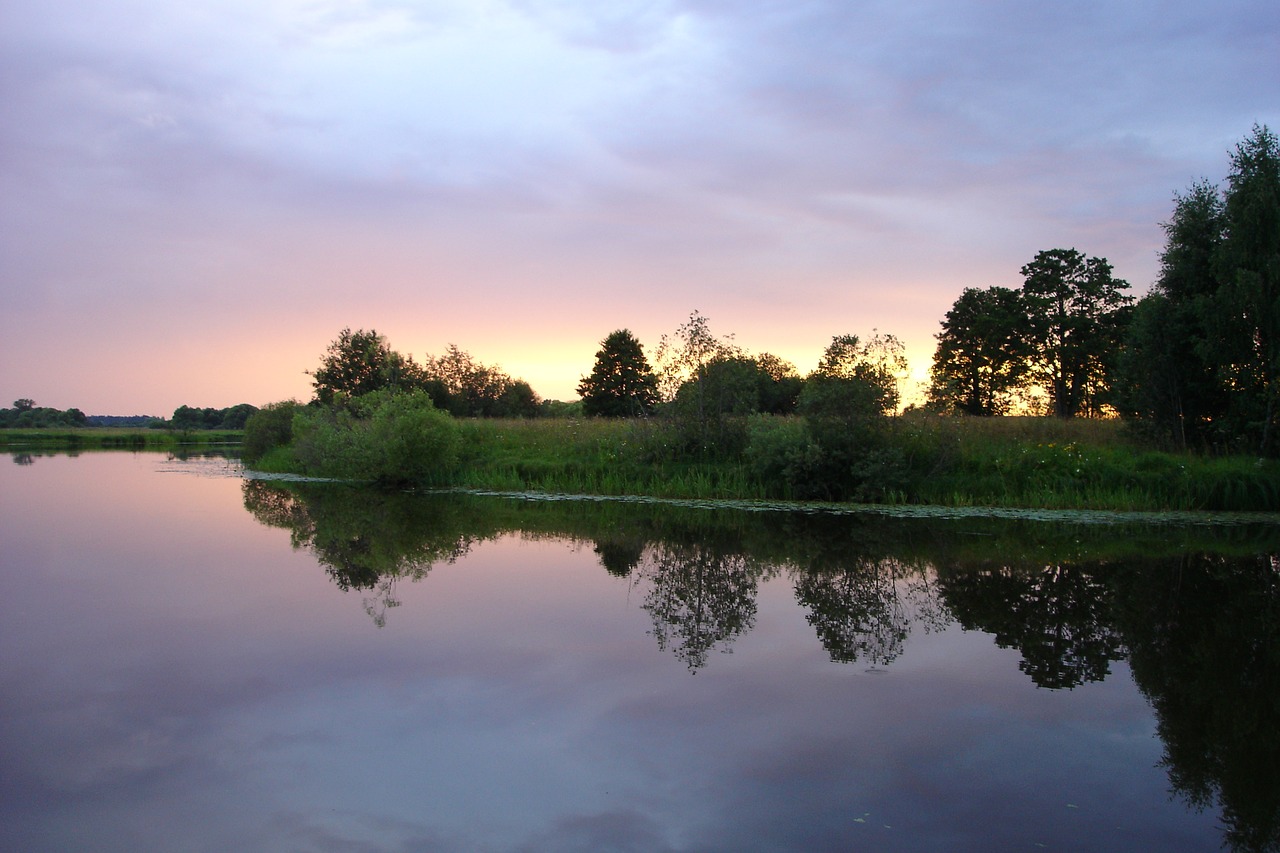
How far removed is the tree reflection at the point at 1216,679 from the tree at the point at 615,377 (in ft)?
187

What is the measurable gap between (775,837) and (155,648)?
6506 millimetres

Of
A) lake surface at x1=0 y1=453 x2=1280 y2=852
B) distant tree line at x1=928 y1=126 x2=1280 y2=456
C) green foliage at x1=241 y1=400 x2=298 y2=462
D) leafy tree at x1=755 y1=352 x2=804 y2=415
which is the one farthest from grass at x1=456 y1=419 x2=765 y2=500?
leafy tree at x1=755 y1=352 x2=804 y2=415

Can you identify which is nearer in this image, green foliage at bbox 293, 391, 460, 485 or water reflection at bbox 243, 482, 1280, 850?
water reflection at bbox 243, 482, 1280, 850

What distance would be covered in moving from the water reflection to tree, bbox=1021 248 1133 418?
31.6m

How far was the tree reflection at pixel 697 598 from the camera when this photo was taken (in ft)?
28.5

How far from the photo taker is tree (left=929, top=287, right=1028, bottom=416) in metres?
47.7

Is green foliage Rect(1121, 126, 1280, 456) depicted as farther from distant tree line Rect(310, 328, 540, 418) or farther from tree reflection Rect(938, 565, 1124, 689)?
distant tree line Rect(310, 328, 540, 418)

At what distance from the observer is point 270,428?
43188mm

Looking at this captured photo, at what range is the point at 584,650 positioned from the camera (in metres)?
8.27

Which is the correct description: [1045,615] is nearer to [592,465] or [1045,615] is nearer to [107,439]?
[592,465]

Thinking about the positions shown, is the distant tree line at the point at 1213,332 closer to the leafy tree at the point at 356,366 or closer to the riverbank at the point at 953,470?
the riverbank at the point at 953,470

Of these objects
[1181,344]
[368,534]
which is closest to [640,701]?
[368,534]

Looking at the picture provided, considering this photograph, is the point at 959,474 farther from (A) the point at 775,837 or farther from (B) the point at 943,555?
(A) the point at 775,837

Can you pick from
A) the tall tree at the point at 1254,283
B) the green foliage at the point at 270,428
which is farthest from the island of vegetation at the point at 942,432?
the green foliage at the point at 270,428
